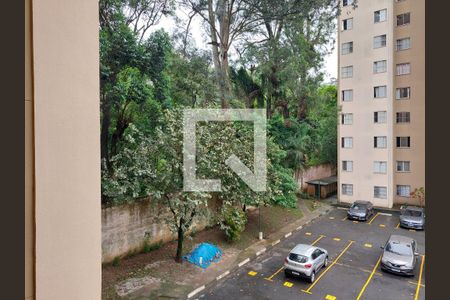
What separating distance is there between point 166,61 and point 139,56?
1222 mm

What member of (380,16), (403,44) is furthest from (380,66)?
(380,16)

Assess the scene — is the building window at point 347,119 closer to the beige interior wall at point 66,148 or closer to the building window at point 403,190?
the building window at point 403,190

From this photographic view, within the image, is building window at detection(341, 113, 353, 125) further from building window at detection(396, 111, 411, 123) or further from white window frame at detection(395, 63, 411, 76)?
white window frame at detection(395, 63, 411, 76)

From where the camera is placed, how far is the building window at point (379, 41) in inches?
831

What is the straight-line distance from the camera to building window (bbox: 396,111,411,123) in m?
21.4

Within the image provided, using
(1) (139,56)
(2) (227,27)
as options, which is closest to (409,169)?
(2) (227,27)

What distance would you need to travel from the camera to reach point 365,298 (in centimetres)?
959

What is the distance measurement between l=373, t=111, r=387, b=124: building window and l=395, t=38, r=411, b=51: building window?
4994 mm

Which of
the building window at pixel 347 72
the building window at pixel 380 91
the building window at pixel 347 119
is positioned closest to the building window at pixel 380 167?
the building window at pixel 347 119

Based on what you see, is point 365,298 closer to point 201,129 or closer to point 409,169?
Answer: point 201,129

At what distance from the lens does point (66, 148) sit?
2150mm

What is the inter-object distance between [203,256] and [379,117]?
1698 cm

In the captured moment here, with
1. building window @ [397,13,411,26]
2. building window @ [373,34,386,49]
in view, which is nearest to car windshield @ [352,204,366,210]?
building window @ [373,34,386,49]

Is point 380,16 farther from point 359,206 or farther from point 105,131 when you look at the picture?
point 105,131
